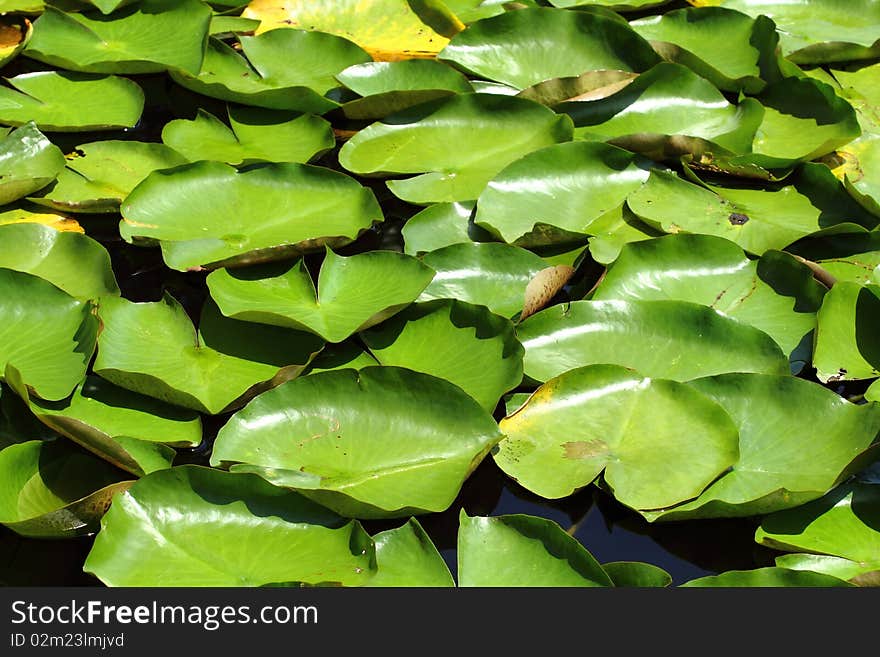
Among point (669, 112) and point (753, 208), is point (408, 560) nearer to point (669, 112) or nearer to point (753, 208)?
point (753, 208)

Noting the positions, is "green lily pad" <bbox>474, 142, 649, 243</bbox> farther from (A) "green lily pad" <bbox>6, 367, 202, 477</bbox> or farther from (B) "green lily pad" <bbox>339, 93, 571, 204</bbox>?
(A) "green lily pad" <bbox>6, 367, 202, 477</bbox>

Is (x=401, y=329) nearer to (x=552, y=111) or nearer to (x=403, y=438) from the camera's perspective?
(x=403, y=438)

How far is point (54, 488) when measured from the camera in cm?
161

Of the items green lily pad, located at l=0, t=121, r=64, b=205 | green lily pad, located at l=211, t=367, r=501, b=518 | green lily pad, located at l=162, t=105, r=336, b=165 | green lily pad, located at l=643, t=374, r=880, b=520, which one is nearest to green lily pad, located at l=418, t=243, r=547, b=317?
green lily pad, located at l=211, t=367, r=501, b=518

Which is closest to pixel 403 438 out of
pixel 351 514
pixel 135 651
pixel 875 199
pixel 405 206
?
pixel 351 514

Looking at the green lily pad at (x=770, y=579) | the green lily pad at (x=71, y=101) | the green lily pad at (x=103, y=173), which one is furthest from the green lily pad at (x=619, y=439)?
the green lily pad at (x=71, y=101)

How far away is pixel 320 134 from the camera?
93.5 inches

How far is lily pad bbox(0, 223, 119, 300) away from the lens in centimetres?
195

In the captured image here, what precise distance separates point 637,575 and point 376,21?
6.20 feet

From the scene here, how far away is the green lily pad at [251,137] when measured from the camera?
7.69 feet

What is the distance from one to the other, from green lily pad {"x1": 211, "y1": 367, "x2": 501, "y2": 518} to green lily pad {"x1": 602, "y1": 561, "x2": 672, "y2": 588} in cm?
27

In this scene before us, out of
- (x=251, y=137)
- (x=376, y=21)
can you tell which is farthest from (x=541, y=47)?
(x=251, y=137)

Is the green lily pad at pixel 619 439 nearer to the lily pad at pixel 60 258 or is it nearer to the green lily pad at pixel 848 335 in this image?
the green lily pad at pixel 848 335

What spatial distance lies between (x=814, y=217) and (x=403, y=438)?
1.10m
